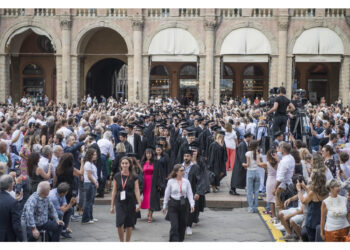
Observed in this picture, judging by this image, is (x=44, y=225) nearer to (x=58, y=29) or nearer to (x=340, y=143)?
(x=340, y=143)

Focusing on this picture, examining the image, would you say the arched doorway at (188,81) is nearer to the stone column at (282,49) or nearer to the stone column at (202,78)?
the stone column at (202,78)

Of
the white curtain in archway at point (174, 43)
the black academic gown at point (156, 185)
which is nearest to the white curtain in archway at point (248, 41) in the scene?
the white curtain in archway at point (174, 43)

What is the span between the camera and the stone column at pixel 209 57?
33094mm

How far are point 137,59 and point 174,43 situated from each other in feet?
8.78

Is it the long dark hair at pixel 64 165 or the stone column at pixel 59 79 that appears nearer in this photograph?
the long dark hair at pixel 64 165

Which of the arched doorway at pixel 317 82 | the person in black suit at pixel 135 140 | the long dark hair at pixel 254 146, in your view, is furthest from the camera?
the arched doorway at pixel 317 82

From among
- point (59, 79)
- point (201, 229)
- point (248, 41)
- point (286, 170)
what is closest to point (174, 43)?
point (248, 41)

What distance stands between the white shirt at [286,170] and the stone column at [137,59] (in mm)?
24363

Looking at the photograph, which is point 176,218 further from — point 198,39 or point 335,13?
point 335,13

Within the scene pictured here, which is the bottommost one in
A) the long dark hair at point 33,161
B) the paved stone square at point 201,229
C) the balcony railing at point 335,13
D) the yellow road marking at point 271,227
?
the paved stone square at point 201,229

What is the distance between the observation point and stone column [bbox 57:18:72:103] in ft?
110

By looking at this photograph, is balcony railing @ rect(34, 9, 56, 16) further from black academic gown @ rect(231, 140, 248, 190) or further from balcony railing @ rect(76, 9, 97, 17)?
black academic gown @ rect(231, 140, 248, 190)

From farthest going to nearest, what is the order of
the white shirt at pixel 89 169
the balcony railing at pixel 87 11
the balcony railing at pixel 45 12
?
the balcony railing at pixel 45 12 < the balcony railing at pixel 87 11 < the white shirt at pixel 89 169

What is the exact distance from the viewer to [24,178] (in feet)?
29.6
